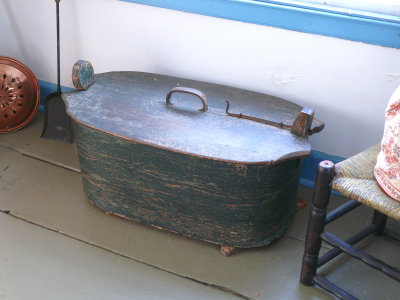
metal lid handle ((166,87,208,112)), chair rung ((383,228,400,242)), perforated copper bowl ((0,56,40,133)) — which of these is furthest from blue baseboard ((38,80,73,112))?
chair rung ((383,228,400,242))

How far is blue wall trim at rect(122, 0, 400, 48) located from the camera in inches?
80.3

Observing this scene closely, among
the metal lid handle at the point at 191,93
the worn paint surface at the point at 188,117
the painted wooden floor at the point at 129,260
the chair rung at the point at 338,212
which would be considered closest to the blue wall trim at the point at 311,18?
the worn paint surface at the point at 188,117

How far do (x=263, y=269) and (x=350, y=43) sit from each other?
1.02 meters

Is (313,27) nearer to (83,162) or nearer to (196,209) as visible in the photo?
(196,209)

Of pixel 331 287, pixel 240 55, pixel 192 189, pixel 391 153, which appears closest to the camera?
pixel 391 153

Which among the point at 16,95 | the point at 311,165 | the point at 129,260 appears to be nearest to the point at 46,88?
the point at 16,95

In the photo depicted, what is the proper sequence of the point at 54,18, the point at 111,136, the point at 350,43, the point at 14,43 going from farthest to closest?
the point at 14,43 → the point at 54,18 → the point at 350,43 → the point at 111,136

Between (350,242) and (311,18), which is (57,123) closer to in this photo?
(311,18)

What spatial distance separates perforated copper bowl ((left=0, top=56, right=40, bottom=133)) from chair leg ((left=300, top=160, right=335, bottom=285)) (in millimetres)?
1765

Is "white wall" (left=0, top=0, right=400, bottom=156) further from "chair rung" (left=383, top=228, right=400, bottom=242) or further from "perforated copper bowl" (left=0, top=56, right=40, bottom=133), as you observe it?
"chair rung" (left=383, top=228, right=400, bottom=242)

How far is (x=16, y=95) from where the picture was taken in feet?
8.87

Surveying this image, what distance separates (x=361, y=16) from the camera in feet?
6.73

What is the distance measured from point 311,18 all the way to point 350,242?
3.15ft

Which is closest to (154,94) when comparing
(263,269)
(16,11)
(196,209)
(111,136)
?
(111,136)
